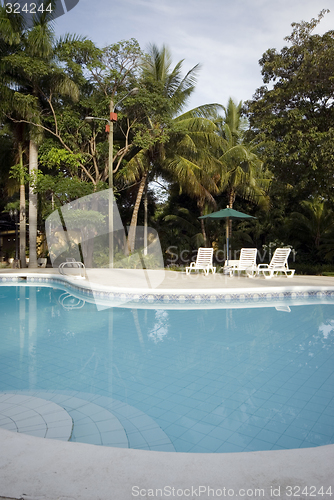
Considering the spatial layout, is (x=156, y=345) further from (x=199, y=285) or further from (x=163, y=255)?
(x=163, y=255)

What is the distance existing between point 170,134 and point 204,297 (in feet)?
33.8

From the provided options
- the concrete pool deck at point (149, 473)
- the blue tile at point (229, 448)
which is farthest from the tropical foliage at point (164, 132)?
the concrete pool deck at point (149, 473)

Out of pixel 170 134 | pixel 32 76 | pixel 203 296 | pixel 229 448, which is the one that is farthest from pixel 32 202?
pixel 229 448

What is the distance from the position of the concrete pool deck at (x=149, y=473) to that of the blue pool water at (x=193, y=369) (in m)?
0.71

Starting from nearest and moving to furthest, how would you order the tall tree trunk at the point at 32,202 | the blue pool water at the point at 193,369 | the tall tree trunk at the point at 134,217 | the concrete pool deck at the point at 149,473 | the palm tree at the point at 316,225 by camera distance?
the concrete pool deck at the point at 149,473 < the blue pool water at the point at 193,369 < the tall tree trunk at the point at 32,202 < the palm tree at the point at 316,225 < the tall tree trunk at the point at 134,217

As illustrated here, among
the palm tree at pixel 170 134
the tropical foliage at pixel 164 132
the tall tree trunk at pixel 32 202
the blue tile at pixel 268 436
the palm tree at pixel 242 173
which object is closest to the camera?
the blue tile at pixel 268 436

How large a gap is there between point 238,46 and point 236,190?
685 cm

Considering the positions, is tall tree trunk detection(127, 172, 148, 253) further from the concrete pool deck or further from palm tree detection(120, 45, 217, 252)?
the concrete pool deck

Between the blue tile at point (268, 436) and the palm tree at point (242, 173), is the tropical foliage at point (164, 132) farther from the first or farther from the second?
the blue tile at point (268, 436)

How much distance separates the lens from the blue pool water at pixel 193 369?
10.00ft

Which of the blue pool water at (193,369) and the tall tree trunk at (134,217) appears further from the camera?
the tall tree trunk at (134,217)

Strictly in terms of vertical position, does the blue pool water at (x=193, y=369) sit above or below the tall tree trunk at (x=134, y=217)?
below

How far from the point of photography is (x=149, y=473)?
1.90 metres

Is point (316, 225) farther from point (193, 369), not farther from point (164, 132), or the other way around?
point (193, 369)
